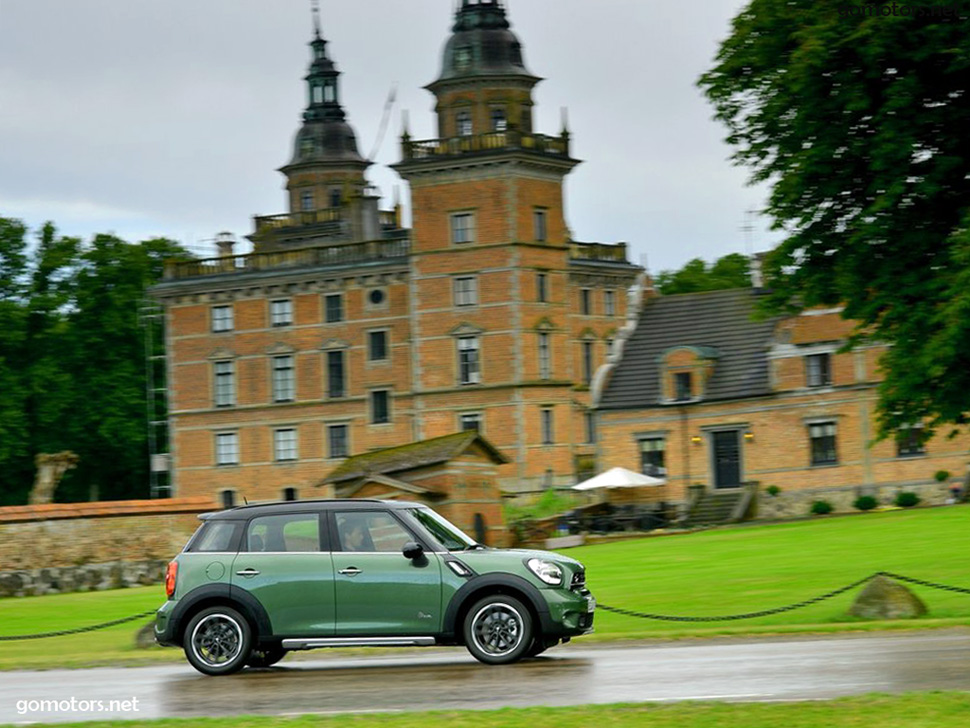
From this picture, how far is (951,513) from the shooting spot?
4922 centimetres

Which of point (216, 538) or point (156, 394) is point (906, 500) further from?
point (156, 394)

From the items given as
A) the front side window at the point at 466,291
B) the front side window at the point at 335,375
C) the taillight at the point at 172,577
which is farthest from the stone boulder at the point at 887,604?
the front side window at the point at 335,375

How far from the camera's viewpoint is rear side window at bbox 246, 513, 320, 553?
18531mm

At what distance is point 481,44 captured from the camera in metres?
77.9

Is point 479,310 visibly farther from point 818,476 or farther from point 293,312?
point 818,476

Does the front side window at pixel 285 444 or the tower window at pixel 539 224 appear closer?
the tower window at pixel 539 224

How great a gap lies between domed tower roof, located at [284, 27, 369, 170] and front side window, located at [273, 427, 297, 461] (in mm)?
26087

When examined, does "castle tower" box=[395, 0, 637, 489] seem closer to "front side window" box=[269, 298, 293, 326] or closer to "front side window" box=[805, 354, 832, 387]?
"front side window" box=[269, 298, 293, 326]

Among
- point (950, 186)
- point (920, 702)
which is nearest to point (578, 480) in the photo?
point (950, 186)

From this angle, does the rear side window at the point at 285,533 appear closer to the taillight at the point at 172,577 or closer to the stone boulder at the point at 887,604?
the taillight at the point at 172,577

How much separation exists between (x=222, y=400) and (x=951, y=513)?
4370cm

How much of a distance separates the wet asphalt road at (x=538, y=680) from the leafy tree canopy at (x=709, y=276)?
8112 cm

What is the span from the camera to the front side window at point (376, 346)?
3142 inches

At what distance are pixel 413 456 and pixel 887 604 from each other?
3494cm
